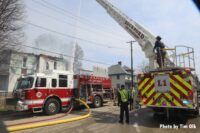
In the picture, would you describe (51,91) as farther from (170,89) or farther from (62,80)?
(170,89)

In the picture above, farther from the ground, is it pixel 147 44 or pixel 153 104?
pixel 147 44

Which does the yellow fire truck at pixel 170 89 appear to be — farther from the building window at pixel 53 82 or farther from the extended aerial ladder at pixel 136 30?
the building window at pixel 53 82

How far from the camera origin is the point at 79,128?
8547mm

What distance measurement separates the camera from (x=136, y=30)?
13906 mm

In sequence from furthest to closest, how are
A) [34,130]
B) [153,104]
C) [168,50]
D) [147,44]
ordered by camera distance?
[147,44] → [168,50] → [153,104] → [34,130]

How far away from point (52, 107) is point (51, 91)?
0.99 metres

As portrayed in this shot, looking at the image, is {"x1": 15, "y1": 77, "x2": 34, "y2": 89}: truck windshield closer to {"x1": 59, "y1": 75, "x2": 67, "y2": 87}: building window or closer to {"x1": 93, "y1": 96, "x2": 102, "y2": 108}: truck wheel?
{"x1": 59, "y1": 75, "x2": 67, "y2": 87}: building window

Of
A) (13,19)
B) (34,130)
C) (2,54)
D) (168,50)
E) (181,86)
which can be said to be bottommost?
(34,130)

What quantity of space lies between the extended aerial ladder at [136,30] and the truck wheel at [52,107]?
6.31m

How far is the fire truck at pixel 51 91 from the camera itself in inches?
464

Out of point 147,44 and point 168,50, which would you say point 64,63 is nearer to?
point 147,44

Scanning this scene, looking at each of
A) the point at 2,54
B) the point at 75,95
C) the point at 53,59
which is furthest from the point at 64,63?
the point at 75,95

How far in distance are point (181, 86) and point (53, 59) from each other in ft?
109

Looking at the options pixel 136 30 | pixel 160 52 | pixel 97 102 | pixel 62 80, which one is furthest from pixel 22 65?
pixel 160 52
